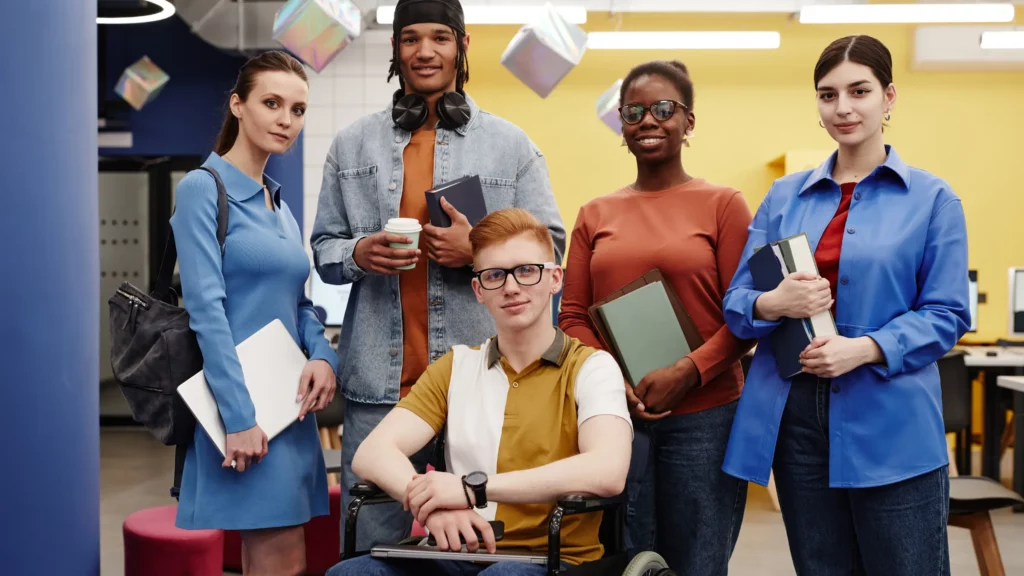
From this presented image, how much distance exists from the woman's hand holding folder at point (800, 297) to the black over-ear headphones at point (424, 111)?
0.86 meters

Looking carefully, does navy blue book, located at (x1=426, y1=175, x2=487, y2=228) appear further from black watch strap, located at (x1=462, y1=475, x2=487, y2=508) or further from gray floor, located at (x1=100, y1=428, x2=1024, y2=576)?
gray floor, located at (x1=100, y1=428, x2=1024, y2=576)

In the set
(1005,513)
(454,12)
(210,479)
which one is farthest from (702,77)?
(210,479)

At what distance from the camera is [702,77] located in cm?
852

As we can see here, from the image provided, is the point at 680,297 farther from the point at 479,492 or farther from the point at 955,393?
the point at 955,393

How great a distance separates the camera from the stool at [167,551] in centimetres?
330

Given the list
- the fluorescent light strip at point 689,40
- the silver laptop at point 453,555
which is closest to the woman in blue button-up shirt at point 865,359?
the silver laptop at point 453,555

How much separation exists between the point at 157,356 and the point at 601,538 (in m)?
1.03

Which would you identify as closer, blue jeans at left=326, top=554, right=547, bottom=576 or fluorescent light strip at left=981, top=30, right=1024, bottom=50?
blue jeans at left=326, top=554, right=547, bottom=576

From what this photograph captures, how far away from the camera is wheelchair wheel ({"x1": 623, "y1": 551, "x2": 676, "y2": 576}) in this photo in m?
1.65

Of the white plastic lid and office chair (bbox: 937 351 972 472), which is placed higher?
the white plastic lid

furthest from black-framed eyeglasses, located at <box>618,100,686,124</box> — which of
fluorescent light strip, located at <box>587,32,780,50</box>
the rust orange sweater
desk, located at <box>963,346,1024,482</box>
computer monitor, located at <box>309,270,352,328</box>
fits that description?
fluorescent light strip, located at <box>587,32,780,50</box>

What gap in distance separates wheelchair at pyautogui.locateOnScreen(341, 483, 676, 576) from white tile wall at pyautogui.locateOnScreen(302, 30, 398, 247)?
6.01 m

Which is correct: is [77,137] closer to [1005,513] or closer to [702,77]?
[1005,513]

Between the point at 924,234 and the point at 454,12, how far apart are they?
3.85 ft
